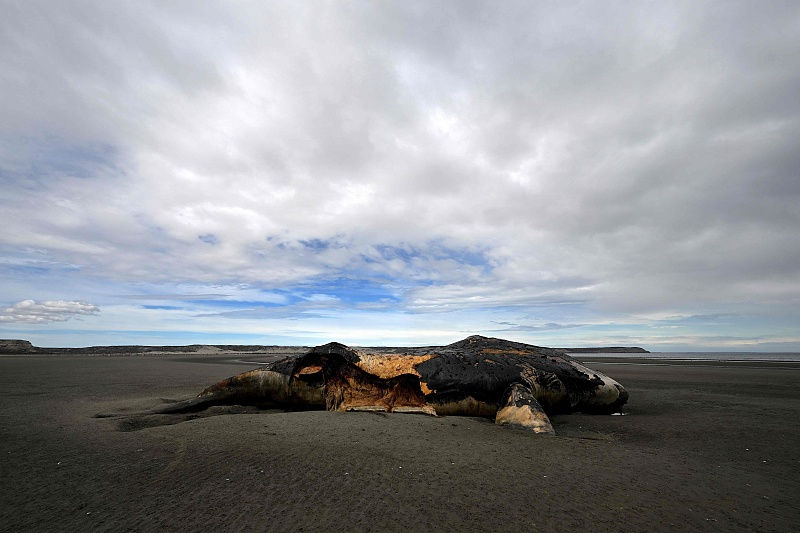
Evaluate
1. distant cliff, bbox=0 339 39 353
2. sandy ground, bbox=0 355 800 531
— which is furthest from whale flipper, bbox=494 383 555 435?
distant cliff, bbox=0 339 39 353

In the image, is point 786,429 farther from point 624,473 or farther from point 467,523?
point 467,523

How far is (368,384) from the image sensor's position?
7617 millimetres

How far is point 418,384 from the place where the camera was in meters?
7.43

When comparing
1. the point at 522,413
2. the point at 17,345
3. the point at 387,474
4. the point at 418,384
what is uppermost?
the point at 17,345

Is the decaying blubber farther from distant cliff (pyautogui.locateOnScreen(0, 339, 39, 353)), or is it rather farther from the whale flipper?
distant cliff (pyautogui.locateOnScreen(0, 339, 39, 353))

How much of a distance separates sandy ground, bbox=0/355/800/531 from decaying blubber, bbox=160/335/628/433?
74 centimetres

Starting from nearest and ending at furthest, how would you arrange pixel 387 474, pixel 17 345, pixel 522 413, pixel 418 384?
1. pixel 387 474
2. pixel 522 413
3. pixel 418 384
4. pixel 17 345

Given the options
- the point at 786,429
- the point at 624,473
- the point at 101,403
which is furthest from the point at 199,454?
the point at 786,429

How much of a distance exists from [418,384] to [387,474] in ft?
12.3

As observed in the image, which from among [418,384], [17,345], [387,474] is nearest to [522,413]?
[418,384]

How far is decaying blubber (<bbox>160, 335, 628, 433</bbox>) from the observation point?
7.27m

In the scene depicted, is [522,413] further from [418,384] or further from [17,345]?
[17,345]

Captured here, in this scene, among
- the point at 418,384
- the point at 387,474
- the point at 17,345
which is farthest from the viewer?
the point at 17,345

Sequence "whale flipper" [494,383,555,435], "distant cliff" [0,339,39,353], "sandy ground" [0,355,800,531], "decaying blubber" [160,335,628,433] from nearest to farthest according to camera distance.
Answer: "sandy ground" [0,355,800,531]
"whale flipper" [494,383,555,435]
"decaying blubber" [160,335,628,433]
"distant cliff" [0,339,39,353]
